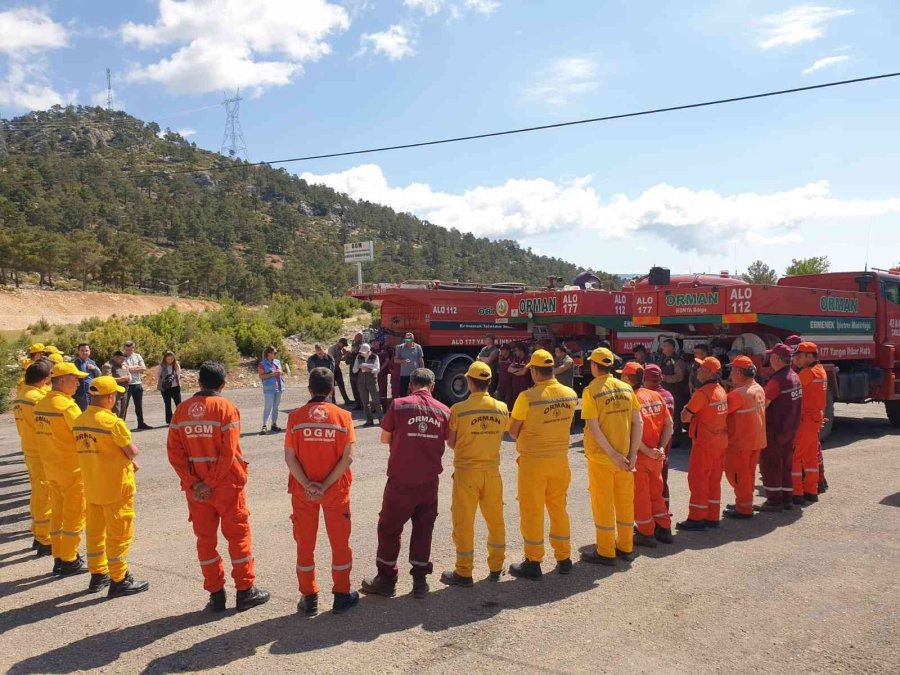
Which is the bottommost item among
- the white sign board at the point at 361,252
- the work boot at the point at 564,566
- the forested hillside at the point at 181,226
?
the work boot at the point at 564,566

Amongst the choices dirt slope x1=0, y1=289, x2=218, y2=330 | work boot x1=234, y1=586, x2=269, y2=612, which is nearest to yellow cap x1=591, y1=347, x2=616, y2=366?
work boot x1=234, y1=586, x2=269, y2=612

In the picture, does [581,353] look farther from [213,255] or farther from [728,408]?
[213,255]

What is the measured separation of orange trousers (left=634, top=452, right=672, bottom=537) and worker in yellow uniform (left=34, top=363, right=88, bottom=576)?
452 cm

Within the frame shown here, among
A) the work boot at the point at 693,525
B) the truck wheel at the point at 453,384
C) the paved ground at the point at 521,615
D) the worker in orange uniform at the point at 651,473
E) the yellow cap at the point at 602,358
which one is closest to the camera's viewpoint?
the paved ground at the point at 521,615

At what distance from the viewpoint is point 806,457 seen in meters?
7.30

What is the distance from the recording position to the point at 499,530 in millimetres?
5113

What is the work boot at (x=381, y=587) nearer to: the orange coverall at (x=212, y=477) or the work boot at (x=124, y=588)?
the orange coverall at (x=212, y=477)

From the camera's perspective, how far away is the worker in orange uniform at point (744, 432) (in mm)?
6449

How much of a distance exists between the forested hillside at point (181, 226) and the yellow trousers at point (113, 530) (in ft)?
105

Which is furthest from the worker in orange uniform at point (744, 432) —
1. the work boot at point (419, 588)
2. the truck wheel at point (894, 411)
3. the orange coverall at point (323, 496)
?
the truck wheel at point (894, 411)

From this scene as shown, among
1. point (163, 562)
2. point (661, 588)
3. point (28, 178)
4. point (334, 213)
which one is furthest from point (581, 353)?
point (334, 213)

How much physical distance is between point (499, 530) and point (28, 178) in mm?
77286

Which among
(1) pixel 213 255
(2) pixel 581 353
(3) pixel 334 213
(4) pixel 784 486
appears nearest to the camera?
(4) pixel 784 486

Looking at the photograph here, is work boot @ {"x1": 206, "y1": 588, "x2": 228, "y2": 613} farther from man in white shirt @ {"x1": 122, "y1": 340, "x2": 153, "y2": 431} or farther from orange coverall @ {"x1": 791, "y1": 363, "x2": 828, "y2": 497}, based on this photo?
man in white shirt @ {"x1": 122, "y1": 340, "x2": 153, "y2": 431}
